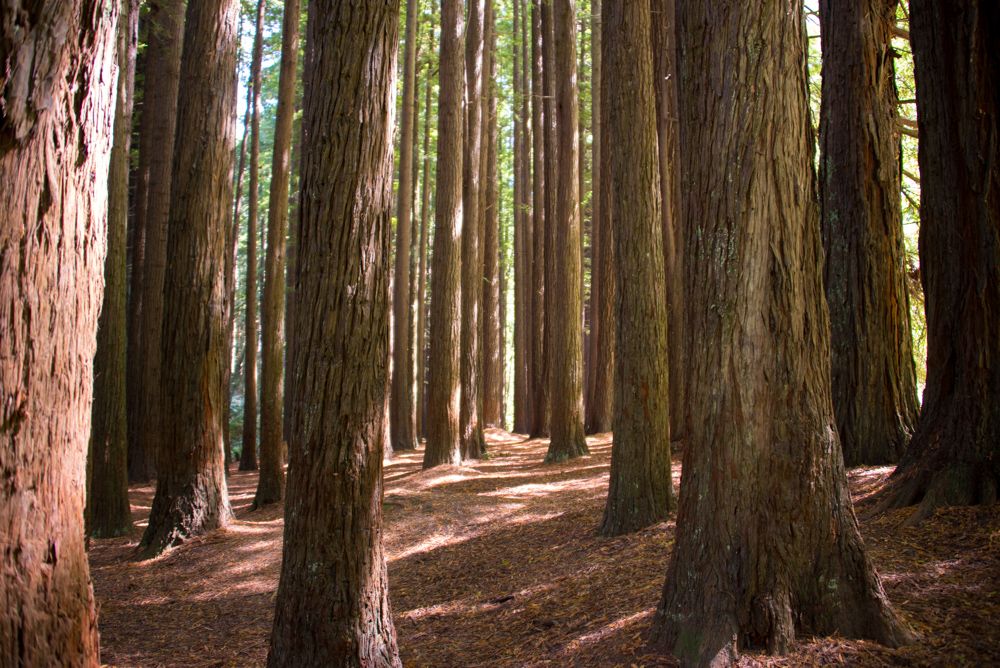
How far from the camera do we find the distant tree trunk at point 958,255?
17.6 feet

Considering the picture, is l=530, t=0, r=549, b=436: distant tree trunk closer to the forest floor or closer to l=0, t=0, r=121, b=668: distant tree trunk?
the forest floor

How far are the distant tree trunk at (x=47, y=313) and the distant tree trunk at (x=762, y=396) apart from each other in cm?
309

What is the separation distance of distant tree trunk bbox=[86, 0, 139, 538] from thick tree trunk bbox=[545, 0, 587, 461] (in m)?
7.22

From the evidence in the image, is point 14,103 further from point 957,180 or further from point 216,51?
point 216,51

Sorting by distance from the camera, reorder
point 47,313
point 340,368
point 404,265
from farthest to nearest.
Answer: point 404,265, point 340,368, point 47,313

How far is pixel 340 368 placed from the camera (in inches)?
186

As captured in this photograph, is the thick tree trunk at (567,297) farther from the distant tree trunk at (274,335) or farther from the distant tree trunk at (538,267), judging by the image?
the distant tree trunk at (274,335)

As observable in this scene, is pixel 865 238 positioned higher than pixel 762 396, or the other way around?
pixel 865 238

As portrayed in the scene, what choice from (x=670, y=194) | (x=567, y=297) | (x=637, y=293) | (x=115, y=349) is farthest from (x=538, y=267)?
(x=637, y=293)

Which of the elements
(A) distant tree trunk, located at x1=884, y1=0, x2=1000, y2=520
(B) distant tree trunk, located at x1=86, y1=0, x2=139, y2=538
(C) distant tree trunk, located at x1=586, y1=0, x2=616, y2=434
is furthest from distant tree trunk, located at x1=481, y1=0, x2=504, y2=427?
(A) distant tree trunk, located at x1=884, y1=0, x2=1000, y2=520

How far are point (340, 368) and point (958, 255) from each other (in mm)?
4582

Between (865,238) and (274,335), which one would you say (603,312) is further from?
(865,238)

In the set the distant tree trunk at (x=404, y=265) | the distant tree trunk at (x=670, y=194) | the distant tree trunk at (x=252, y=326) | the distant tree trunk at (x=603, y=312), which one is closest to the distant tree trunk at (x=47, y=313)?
the distant tree trunk at (x=670, y=194)

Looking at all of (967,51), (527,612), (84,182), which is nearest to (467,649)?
(527,612)
